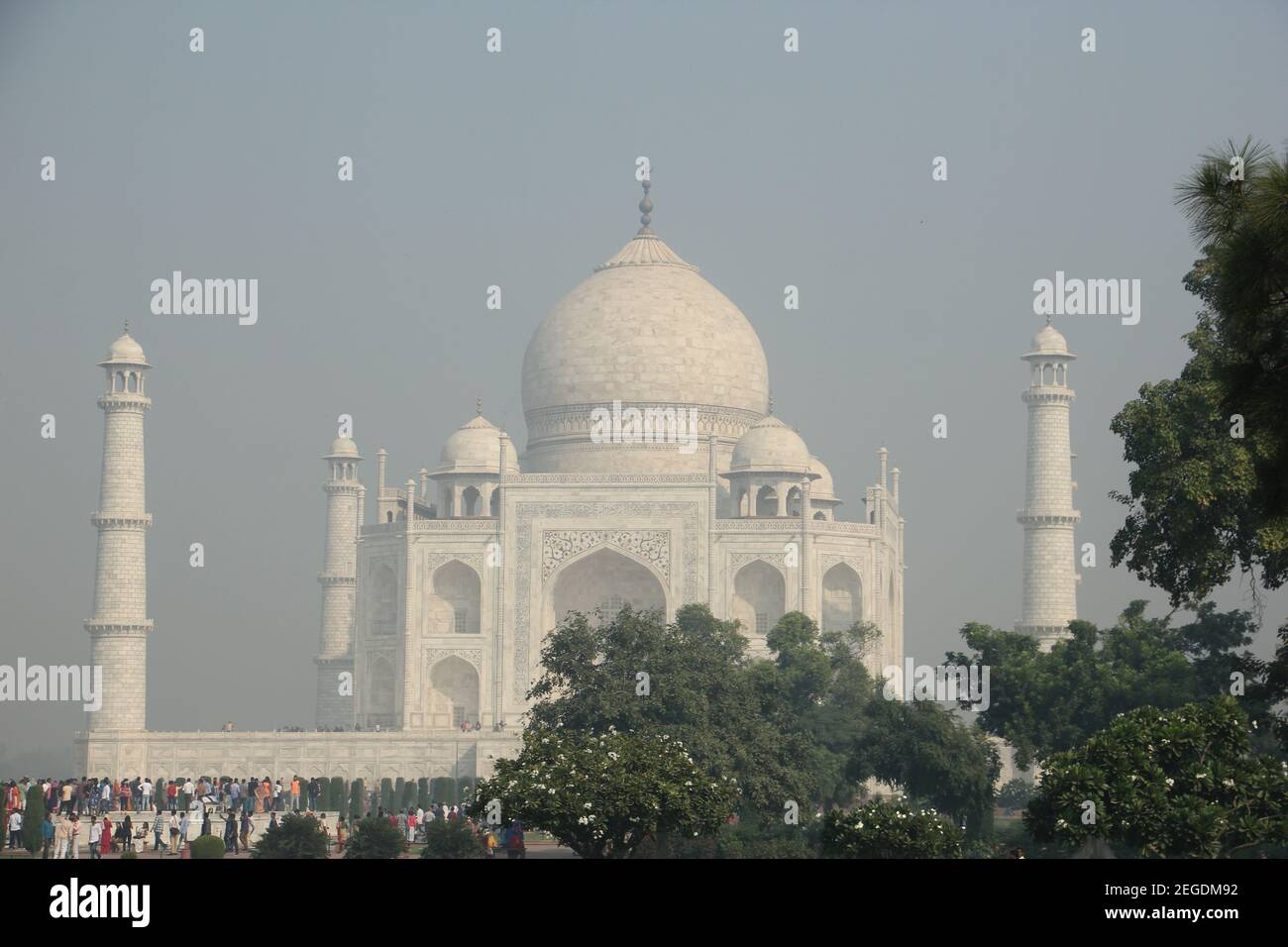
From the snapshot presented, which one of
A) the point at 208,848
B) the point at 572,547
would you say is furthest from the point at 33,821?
the point at 572,547

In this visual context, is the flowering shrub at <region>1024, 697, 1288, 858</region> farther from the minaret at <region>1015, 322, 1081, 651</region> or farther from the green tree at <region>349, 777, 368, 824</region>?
the minaret at <region>1015, 322, 1081, 651</region>

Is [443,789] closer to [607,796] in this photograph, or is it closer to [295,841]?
[295,841]

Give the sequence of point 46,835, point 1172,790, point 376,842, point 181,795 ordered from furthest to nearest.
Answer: point 181,795 → point 46,835 → point 376,842 → point 1172,790

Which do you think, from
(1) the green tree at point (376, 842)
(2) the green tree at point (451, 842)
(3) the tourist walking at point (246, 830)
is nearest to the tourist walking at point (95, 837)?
(3) the tourist walking at point (246, 830)

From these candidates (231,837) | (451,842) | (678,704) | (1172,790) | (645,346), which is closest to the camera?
(1172,790)

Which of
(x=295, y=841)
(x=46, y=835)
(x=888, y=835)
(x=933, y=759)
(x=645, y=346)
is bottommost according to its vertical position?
(x=46, y=835)
